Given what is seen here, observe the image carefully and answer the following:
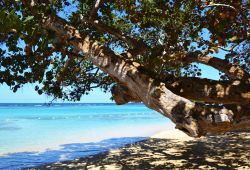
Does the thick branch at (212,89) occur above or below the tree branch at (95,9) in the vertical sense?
below

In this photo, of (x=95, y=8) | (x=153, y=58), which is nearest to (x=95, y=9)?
(x=95, y=8)

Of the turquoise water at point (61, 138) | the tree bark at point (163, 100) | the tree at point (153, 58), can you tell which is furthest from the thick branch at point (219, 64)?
the turquoise water at point (61, 138)

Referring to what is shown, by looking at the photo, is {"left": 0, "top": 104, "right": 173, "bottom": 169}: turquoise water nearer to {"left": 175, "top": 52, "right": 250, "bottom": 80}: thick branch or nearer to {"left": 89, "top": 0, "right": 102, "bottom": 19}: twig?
{"left": 89, "top": 0, "right": 102, "bottom": 19}: twig

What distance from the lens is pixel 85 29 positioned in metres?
9.17

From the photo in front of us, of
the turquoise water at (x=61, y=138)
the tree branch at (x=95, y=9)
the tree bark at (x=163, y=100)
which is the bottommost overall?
the turquoise water at (x=61, y=138)

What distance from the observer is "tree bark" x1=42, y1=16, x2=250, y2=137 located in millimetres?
3994

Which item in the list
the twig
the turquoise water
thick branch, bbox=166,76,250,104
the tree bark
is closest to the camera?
the tree bark

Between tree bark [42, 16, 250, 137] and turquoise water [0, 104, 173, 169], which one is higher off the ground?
tree bark [42, 16, 250, 137]

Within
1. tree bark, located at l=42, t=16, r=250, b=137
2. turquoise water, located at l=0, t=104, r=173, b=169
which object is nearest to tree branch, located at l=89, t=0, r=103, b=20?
tree bark, located at l=42, t=16, r=250, b=137

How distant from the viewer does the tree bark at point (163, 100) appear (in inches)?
157

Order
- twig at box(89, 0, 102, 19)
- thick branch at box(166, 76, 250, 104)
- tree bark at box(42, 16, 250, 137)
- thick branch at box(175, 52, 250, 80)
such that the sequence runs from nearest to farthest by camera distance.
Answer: tree bark at box(42, 16, 250, 137) → thick branch at box(166, 76, 250, 104) → thick branch at box(175, 52, 250, 80) → twig at box(89, 0, 102, 19)

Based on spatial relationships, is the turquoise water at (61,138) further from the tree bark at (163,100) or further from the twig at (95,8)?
the tree bark at (163,100)

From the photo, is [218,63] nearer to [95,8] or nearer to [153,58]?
[153,58]

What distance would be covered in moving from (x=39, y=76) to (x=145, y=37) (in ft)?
17.6
